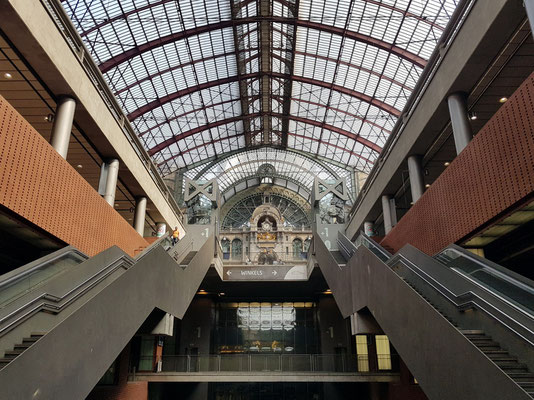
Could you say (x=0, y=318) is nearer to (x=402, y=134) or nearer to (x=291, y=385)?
(x=402, y=134)

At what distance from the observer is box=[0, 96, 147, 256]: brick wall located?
10008 mm

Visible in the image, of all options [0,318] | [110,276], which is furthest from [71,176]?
[0,318]

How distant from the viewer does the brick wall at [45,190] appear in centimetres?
1001

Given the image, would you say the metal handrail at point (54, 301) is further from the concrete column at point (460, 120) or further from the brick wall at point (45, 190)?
the concrete column at point (460, 120)

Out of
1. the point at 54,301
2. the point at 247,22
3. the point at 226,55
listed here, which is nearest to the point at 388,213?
the point at 54,301

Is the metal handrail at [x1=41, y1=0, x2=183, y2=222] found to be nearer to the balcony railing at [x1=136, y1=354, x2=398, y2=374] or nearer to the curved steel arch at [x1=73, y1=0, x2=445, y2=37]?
the curved steel arch at [x1=73, y1=0, x2=445, y2=37]

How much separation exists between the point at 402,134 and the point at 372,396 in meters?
16.9

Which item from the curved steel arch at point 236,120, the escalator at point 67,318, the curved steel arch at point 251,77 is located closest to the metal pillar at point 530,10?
the escalator at point 67,318

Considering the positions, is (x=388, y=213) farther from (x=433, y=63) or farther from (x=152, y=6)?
(x=152, y=6)

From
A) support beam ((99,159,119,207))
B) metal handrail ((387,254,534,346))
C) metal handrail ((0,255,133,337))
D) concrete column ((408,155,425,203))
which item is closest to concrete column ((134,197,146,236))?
support beam ((99,159,119,207))

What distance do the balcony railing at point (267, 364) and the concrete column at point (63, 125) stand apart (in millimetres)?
14668

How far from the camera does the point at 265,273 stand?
92.1 feet

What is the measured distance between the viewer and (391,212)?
22984 mm

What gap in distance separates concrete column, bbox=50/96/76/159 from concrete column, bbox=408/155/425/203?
1361 cm
